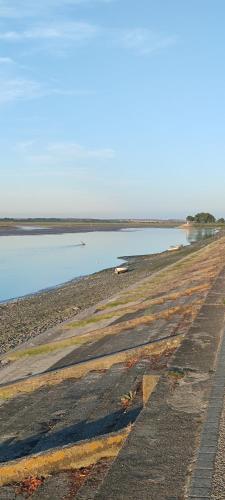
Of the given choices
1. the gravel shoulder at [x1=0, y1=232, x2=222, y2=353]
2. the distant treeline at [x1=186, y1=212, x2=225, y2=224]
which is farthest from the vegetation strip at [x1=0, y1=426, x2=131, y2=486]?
the distant treeline at [x1=186, y1=212, x2=225, y2=224]

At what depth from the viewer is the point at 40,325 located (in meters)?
17.1

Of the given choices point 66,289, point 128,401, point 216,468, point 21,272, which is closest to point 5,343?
point 128,401

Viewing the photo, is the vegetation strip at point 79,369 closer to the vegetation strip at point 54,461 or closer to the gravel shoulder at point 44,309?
the vegetation strip at point 54,461

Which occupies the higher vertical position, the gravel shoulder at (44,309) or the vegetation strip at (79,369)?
the vegetation strip at (79,369)

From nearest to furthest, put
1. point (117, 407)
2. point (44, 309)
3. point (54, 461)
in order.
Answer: point (54, 461)
point (117, 407)
point (44, 309)

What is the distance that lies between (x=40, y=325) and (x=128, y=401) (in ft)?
37.5

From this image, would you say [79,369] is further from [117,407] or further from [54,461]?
[54,461]

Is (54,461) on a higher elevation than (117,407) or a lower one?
higher

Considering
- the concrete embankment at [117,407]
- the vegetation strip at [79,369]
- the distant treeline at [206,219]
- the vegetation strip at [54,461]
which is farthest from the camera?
the distant treeline at [206,219]

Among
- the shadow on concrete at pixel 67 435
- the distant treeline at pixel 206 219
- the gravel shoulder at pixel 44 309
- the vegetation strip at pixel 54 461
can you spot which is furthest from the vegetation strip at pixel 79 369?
Answer: the distant treeline at pixel 206 219

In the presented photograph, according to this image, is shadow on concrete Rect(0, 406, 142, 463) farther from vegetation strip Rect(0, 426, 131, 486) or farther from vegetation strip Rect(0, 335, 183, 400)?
vegetation strip Rect(0, 335, 183, 400)

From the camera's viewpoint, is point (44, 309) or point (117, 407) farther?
point (44, 309)

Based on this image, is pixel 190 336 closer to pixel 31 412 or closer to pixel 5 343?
pixel 31 412

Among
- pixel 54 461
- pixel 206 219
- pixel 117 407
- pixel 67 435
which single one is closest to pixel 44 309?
pixel 117 407
